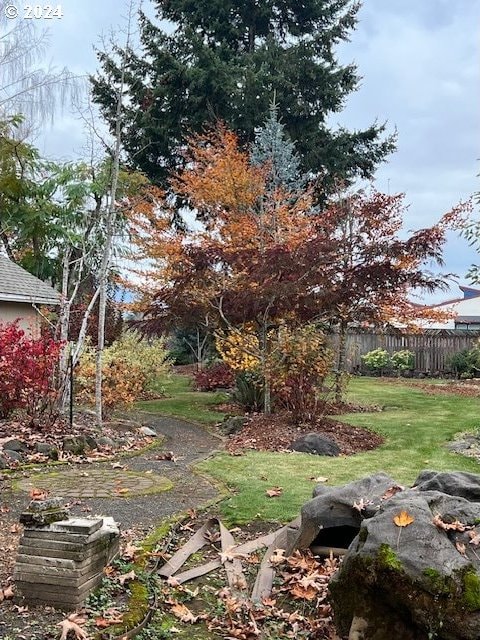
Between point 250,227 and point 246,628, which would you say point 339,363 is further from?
point 246,628

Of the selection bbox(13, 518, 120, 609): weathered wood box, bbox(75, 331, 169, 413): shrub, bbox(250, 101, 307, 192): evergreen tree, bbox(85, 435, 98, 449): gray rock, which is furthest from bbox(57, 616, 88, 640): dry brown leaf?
bbox(250, 101, 307, 192): evergreen tree

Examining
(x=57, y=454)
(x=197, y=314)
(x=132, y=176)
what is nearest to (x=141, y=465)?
(x=57, y=454)

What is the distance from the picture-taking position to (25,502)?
5648 millimetres

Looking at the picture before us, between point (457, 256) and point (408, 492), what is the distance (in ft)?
38.1

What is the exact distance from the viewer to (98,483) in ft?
21.2

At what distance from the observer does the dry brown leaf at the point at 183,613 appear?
3.56 meters

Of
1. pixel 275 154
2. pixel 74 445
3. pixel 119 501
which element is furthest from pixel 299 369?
pixel 275 154

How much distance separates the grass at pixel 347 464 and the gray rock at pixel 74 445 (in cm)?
166

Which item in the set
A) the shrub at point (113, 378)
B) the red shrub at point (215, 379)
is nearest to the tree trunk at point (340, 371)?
the red shrub at point (215, 379)

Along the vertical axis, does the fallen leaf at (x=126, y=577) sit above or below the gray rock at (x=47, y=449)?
below

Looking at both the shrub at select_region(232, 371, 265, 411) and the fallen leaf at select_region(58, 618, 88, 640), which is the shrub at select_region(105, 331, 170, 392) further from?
the fallen leaf at select_region(58, 618, 88, 640)

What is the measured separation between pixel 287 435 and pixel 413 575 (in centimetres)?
661

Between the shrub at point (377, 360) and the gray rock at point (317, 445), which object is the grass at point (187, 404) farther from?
the shrub at point (377, 360)

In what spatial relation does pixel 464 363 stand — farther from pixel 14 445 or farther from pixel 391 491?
pixel 391 491
